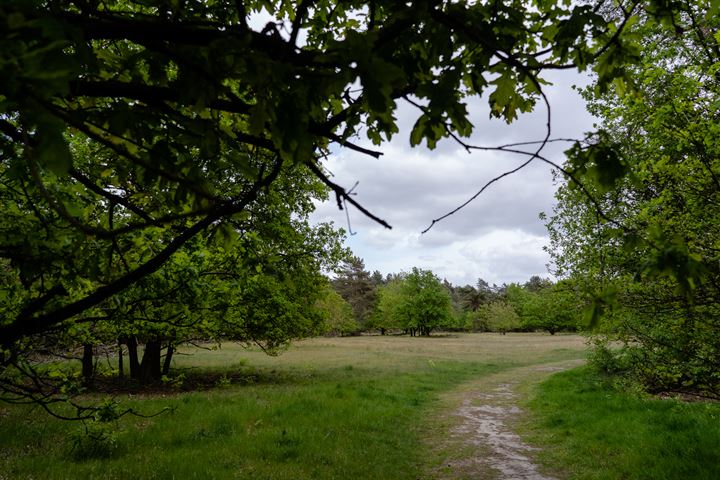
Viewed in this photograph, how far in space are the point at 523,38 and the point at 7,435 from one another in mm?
13953

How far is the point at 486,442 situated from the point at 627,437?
3400 millimetres

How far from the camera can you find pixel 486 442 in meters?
12.3

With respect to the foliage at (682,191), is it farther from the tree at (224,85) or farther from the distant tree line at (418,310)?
the distant tree line at (418,310)

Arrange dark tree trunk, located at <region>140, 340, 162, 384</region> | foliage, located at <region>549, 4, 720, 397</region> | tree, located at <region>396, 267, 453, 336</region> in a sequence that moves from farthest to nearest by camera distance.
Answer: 1. tree, located at <region>396, 267, 453, 336</region>
2. dark tree trunk, located at <region>140, 340, 162, 384</region>
3. foliage, located at <region>549, 4, 720, 397</region>

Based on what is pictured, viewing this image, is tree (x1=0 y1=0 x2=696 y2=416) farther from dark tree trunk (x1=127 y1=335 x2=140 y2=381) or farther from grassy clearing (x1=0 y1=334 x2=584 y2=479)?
dark tree trunk (x1=127 y1=335 x2=140 y2=381)

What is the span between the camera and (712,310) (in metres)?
8.83

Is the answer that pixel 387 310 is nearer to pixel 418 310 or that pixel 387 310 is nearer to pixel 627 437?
pixel 418 310

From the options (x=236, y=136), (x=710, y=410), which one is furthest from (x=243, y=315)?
(x=236, y=136)

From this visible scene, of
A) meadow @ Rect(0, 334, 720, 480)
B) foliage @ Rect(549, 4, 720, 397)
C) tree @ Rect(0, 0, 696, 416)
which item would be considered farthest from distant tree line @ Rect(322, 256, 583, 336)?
tree @ Rect(0, 0, 696, 416)

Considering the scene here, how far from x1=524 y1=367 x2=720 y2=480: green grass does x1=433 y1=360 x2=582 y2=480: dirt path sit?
60 centimetres

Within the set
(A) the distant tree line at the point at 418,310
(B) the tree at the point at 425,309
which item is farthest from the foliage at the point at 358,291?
(B) the tree at the point at 425,309

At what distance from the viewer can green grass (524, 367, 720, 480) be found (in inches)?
345

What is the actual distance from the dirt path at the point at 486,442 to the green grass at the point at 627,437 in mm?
601

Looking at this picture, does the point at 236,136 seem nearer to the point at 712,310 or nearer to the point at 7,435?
the point at 712,310
